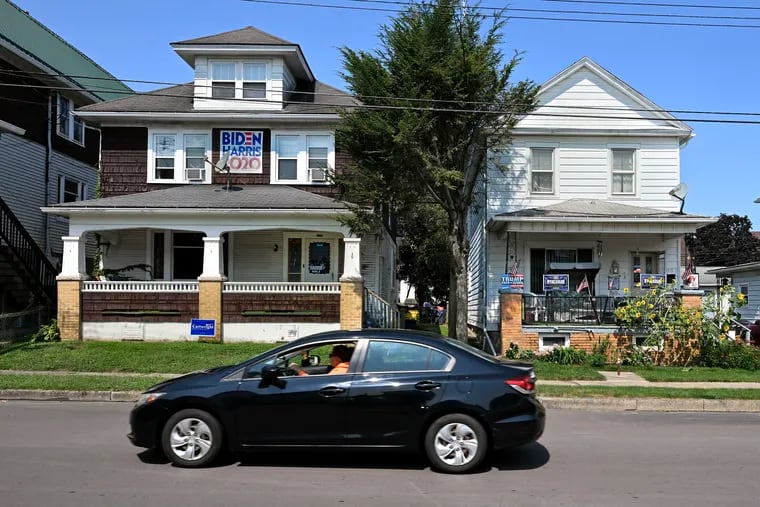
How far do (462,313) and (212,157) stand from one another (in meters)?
9.68

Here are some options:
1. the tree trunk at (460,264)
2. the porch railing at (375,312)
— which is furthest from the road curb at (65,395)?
the tree trunk at (460,264)

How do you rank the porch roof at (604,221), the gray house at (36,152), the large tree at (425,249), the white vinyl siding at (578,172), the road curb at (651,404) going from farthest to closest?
the large tree at (425,249) < the gray house at (36,152) < the white vinyl siding at (578,172) < the porch roof at (604,221) < the road curb at (651,404)

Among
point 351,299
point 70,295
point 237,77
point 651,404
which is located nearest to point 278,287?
point 351,299

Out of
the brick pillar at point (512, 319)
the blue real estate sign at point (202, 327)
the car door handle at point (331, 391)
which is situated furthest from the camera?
the blue real estate sign at point (202, 327)

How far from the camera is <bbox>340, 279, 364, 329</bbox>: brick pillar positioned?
17.6m

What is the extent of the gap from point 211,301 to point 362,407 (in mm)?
11724

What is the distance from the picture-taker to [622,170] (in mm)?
19016

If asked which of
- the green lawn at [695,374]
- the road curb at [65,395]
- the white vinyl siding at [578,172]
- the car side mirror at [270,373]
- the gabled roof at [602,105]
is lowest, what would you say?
the road curb at [65,395]

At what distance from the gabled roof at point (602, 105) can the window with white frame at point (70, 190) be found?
17.5 m

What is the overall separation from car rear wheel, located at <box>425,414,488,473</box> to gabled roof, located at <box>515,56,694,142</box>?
44.1 feet

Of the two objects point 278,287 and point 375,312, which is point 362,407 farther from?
point 375,312

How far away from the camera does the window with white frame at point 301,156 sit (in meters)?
20.8

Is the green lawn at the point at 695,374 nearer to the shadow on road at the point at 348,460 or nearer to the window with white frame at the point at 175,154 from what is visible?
the shadow on road at the point at 348,460

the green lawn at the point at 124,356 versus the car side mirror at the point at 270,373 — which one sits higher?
the car side mirror at the point at 270,373
